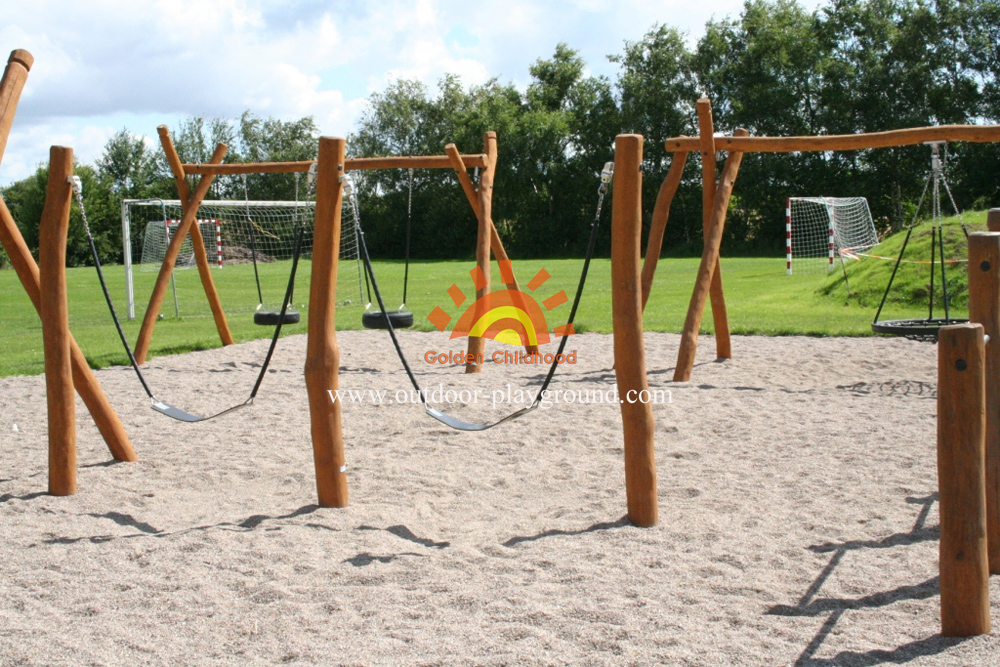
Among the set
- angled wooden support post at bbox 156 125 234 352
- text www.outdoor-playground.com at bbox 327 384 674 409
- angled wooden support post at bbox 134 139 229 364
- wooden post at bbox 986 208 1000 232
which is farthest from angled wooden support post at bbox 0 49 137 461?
wooden post at bbox 986 208 1000 232

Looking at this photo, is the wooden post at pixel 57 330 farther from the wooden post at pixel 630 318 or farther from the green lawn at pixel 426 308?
the green lawn at pixel 426 308

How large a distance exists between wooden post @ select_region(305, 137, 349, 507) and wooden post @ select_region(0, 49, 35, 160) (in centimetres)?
149

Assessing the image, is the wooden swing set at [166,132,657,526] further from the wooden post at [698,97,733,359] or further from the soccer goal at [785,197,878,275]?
the soccer goal at [785,197,878,275]

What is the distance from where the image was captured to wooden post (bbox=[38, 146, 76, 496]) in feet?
14.1

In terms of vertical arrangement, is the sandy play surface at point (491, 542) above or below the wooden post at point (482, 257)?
below

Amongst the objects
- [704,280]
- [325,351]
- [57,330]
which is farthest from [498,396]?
[57,330]

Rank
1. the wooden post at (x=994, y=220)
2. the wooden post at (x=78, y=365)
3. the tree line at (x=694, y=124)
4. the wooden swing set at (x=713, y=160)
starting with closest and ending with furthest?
the wooden post at (x=994, y=220) < the wooden post at (x=78, y=365) < the wooden swing set at (x=713, y=160) < the tree line at (x=694, y=124)

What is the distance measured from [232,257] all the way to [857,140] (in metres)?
31.0

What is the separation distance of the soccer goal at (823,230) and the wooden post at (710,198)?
1228cm

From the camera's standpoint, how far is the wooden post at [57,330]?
4.30 m

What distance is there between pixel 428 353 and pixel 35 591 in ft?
18.6

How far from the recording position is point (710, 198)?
7438mm

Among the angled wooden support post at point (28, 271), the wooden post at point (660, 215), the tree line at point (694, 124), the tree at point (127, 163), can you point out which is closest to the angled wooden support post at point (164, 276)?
the angled wooden support post at point (28, 271)

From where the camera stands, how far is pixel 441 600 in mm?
2953
